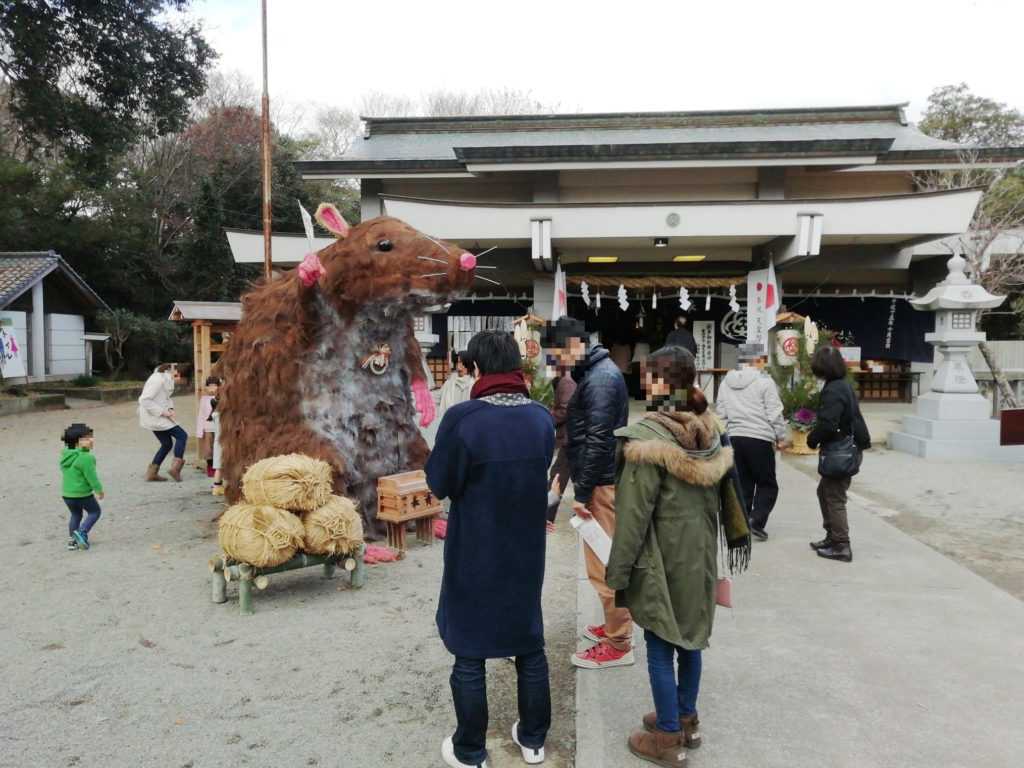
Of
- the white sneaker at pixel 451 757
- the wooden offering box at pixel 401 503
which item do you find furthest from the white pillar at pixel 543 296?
the white sneaker at pixel 451 757

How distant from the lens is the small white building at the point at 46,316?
1848 cm

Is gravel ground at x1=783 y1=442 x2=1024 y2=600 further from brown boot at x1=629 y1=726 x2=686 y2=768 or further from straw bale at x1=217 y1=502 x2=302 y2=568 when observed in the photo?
straw bale at x1=217 y1=502 x2=302 y2=568

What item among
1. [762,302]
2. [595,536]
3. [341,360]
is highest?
[762,302]

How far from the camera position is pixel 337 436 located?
19.5ft

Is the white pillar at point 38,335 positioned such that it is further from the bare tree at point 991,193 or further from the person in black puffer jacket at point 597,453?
the bare tree at point 991,193

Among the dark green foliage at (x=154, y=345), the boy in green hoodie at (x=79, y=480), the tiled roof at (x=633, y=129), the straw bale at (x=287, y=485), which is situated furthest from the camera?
the dark green foliage at (x=154, y=345)

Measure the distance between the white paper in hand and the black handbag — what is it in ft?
8.78

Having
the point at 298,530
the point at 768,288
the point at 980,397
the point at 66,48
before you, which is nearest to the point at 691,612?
the point at 298,530

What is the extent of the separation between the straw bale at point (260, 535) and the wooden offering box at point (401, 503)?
113 cm

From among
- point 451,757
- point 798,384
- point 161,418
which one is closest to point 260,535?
point 451,757

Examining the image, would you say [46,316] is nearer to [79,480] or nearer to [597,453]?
[79,480]

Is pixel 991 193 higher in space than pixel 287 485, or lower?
higher

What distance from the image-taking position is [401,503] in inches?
230

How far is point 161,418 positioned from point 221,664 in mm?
5888
